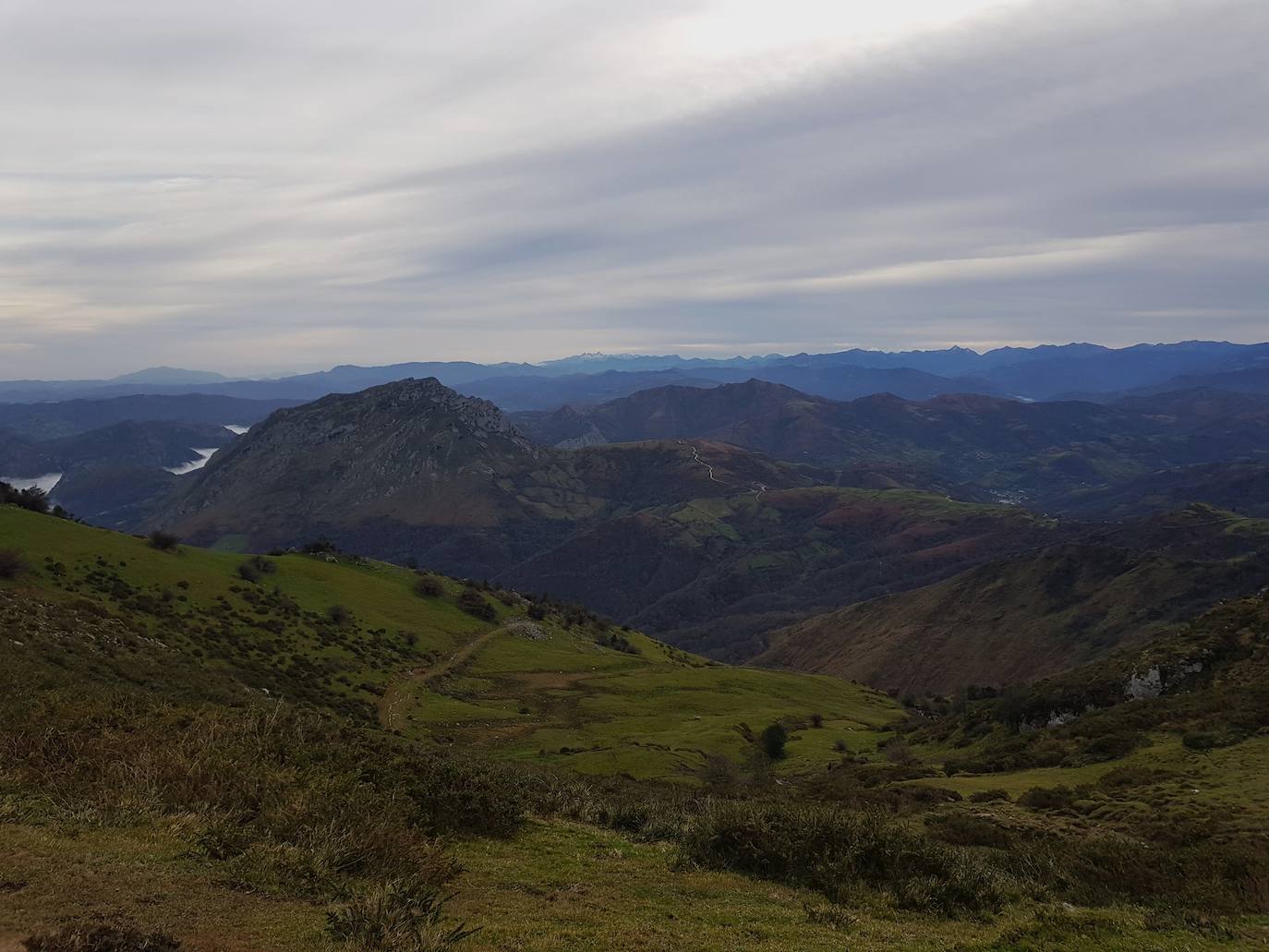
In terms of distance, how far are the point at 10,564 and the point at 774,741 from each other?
58.0m

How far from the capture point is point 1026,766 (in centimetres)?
3700

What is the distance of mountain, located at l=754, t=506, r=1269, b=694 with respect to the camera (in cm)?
13800

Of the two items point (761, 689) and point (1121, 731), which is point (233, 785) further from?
point (761, 689)

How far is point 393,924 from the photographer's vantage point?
11469mm

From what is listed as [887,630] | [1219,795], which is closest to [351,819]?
[1219,795]

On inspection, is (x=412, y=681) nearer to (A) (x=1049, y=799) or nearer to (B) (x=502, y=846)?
(B) (x=502, y=846)

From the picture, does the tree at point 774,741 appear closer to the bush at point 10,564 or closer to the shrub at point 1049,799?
A: the shrub at point 1049,799

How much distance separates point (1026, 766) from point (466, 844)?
101 feet

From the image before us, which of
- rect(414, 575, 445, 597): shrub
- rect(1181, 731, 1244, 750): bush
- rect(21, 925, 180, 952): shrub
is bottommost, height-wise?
rect(414, 575, 445, 597): shrub

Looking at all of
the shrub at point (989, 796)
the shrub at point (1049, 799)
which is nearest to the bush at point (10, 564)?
the shrub at point (989, 796)

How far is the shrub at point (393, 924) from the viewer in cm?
1092

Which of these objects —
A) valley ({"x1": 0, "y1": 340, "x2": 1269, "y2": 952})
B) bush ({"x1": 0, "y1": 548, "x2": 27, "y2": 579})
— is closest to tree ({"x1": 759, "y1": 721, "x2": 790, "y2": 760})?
valley ({"x1": 0, "y1": 340, "x2": 1269, "y2": 952})

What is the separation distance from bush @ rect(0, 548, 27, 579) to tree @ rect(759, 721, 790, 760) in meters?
56.9

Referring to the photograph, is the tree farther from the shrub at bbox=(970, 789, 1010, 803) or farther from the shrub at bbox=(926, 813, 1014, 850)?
the shrub at bbox=(926, 813, 1014, 850)
